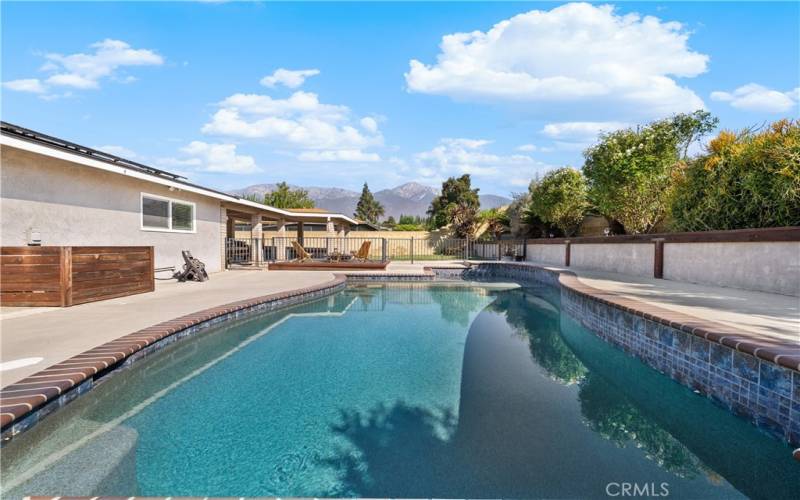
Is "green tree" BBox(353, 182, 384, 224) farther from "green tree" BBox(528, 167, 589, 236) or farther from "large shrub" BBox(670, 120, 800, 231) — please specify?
"large shrub" BBox(670, 120, 800, 231)

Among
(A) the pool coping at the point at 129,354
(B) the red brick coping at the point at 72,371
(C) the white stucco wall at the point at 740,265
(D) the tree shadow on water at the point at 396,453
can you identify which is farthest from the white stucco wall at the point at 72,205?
(C) the white stucco wall at the point at 740,265

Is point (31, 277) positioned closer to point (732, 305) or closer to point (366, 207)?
point (732, 305)

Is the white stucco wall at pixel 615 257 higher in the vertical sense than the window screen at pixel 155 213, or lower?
lower

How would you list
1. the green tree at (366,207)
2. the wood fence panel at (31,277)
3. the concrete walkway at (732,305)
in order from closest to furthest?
1. the concrete walkway at (732,305)
2. the wood fence panel at (31,277)
3. the green tree at (366,207)

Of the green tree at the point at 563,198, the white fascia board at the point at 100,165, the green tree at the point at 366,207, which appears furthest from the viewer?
the green tree at the point at 366,207

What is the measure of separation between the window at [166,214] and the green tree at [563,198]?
16944 millimetres

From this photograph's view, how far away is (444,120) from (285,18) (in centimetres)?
1126

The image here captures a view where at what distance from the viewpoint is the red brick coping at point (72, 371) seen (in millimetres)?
2541

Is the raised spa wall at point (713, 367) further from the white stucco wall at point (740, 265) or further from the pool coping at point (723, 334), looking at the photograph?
the white stucco wall at point (740, 265)

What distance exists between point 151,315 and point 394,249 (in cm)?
2220

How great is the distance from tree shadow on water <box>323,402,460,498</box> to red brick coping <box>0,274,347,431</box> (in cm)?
204

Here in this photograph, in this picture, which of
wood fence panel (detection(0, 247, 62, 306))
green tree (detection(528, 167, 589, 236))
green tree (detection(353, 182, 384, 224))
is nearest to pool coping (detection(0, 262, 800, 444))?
wood fence panel (detection(0, 247, 62, 306))

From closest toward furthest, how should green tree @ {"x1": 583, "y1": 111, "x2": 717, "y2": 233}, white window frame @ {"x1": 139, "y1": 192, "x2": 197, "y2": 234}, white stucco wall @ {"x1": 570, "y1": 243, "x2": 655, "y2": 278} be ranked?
1. white window frame @ {"x1": 139, "y1": 192, "x2": 197, "y2": 234}
2. white stucco wall @ {"x1": 570, "y1": 243, "x2": 655, "y2": 278}
3. green tree @ {"x1": 583, "y1": 111, "x2": 717, "y2": 233}

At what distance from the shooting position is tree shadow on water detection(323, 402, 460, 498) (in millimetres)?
2385
